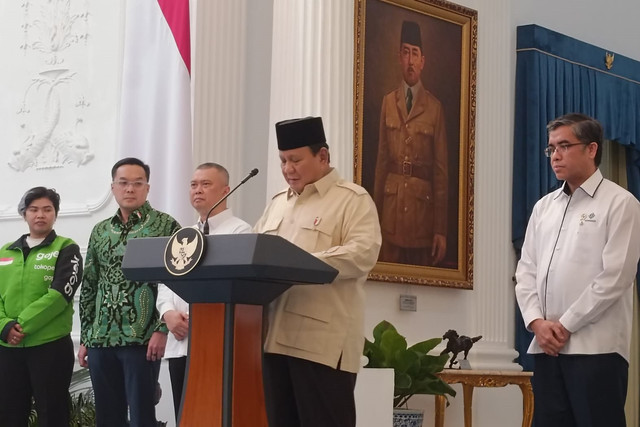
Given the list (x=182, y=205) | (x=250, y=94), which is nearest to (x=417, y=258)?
(x=250, y=94)

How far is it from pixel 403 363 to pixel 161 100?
1.80m

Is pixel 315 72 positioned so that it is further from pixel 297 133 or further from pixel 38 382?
pixel 297 133

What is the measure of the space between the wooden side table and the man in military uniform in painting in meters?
0.85

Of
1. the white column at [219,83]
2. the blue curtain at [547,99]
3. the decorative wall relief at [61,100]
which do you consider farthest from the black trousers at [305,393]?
the blue curtain at [547,99]

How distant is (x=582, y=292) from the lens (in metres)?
3.47

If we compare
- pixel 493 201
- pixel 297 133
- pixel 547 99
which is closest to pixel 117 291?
pixel 297 133

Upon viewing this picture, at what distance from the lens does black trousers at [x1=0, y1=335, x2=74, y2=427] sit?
179 inches

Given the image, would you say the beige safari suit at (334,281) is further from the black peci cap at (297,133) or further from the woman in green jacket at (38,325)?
the woman in green jacket at (38,325)

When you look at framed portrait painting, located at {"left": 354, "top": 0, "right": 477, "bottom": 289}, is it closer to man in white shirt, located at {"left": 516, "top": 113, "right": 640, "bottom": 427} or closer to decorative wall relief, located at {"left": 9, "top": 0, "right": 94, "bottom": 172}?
decorative wall relief, located at {"left": 9, "top": 0, "right": 94, "bottom": 172}

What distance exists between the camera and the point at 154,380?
4.20 meters

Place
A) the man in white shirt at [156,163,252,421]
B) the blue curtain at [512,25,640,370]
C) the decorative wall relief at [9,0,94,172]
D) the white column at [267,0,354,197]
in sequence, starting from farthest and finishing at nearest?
the blue curtain at [512,25,640,370]
the decorative wall relief at [9,0,94,172]
the white column at [267,0,354,197]
the man in white shirt at [156,163,252,421]

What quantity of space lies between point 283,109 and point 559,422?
2556 mm

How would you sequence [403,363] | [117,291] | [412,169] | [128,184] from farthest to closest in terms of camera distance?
[412,169]
[403,363]
[128,184]
[117,291]

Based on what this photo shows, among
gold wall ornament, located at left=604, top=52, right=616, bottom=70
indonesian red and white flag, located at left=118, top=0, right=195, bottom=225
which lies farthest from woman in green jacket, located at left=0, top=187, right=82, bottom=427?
gold wall ornament, located at left=604, top=52, right=616, bottom=70
